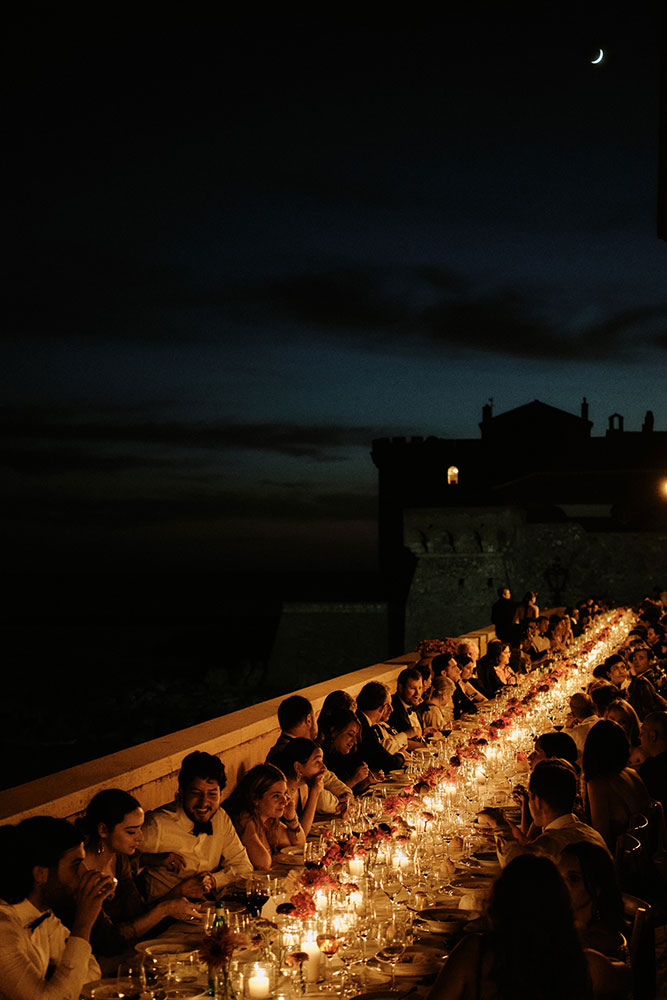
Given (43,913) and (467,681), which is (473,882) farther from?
(467,681)

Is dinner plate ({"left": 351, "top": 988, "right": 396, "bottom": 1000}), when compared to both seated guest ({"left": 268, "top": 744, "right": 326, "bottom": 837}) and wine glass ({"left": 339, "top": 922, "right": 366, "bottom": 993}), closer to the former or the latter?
wine glass ({"left": 339, "top": 922, "right": 366, "bottom": 993})

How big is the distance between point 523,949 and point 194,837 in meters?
2.03

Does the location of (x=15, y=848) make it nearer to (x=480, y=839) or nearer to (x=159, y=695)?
(x=480, y=839)

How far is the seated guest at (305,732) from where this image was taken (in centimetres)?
549

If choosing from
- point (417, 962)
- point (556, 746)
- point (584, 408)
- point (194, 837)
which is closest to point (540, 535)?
point (584, 408)

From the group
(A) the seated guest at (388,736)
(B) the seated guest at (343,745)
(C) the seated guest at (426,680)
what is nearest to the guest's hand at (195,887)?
(B) the seated guest at (343,745)

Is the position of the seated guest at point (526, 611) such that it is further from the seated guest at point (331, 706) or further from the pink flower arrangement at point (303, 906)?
the pink flower arrangement at point (303, 906)

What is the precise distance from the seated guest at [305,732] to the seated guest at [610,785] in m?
1.34

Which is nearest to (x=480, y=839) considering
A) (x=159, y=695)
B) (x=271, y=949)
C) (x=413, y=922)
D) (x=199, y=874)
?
(x=413, y=922)

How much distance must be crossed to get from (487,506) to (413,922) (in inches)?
1116

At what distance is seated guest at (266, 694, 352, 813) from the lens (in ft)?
18.0

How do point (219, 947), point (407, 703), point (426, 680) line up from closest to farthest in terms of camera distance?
point (219, 947)
point (407, 703)
point (426, 680)

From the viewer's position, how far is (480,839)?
4.36 metres

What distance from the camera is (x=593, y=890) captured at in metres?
3.33
